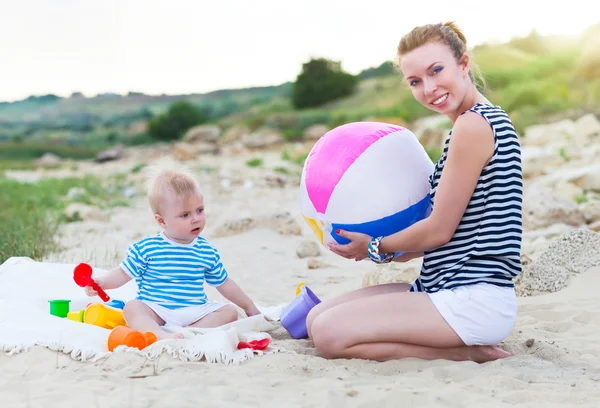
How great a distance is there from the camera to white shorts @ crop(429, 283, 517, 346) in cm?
385

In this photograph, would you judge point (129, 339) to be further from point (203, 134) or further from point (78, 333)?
point (203, 134)

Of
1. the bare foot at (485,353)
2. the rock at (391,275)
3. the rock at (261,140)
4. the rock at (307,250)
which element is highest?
the rock at (261,140)

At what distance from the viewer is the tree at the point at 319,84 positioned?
112 ft

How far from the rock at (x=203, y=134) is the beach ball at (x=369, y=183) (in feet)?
89.4

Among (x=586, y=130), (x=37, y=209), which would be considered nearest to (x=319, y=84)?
(x=586, y=130)

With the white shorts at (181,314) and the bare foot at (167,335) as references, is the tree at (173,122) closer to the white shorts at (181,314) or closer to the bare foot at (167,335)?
the white shorts at (181,314)

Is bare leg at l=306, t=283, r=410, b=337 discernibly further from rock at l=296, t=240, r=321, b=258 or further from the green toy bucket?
rock at l=296, t=240, r=321, b=258

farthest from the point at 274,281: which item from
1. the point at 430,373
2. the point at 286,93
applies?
the point at 286,93

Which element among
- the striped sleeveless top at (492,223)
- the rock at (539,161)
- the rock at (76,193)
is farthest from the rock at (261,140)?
the striped sleeveless top at (492,223)

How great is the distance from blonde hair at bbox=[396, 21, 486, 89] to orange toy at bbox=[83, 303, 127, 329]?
2535 mm

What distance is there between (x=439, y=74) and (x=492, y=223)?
856mm

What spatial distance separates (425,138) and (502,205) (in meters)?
17.3

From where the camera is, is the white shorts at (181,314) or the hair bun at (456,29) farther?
the white shorts at (181,314)

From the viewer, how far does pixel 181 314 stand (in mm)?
4734
